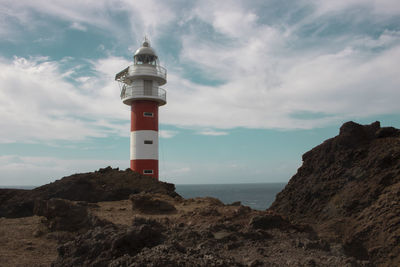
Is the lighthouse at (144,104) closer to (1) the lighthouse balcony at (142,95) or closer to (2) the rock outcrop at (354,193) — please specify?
(1) the lighthouse balcony at (142,95)

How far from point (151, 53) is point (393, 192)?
21.7 metres

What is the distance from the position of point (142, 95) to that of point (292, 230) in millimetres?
18256

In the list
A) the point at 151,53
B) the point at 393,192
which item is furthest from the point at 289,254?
the point at 151,53

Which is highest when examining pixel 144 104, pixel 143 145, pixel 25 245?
pixel 144 104

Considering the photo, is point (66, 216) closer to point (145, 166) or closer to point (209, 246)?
point (209, 246)

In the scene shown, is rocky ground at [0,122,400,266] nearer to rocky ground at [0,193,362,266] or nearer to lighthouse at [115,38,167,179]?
rocky ground at [0,193,362,266]

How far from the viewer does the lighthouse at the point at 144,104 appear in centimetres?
2242

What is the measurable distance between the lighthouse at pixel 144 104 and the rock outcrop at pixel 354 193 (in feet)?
50.3

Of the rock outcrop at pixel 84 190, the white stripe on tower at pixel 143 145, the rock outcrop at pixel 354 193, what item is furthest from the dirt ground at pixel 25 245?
the white stripe on tower at pixel 143 145

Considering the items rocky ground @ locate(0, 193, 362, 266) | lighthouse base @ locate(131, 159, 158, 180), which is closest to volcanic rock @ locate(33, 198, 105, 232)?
rocky ground @ locate(0, 193, 362, 266)

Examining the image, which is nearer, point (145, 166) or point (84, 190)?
point (84, 190)

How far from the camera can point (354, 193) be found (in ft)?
20.9

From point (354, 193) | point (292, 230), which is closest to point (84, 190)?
point (292, 230)

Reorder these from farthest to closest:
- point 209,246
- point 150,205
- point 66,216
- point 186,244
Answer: point 150,205, point 66,216, point 186,244, point 209,246
